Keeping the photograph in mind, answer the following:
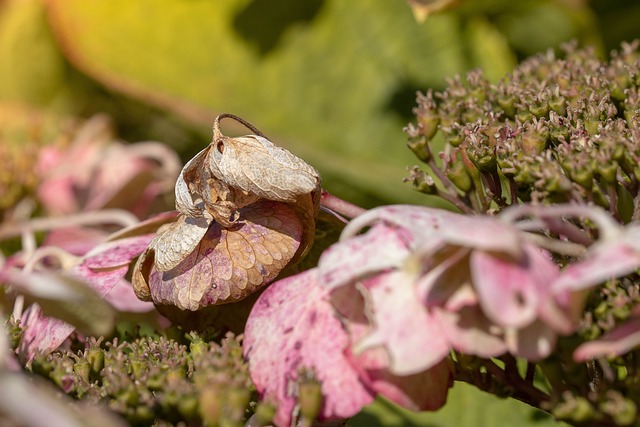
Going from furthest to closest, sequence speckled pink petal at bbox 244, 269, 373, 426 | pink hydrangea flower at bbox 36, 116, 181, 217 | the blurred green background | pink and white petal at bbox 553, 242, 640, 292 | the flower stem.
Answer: the blurred green background, pink hydrangea flower at bbox 36, 116, 181, 217, the flower stem, speckled pink petal at bbox 244, 269, 373, 426, pink and white petal at bbox 553, 242, 640, 292

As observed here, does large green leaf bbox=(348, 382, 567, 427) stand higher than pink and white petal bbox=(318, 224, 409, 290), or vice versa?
pink and white petal bbox=(318, 224, 409, 290)

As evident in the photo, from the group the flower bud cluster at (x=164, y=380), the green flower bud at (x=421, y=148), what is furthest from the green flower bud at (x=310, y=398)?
the green flower bud at (x=421, y=148)

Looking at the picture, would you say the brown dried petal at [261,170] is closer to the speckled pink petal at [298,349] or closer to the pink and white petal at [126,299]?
the speckled pink petal at [298,349]

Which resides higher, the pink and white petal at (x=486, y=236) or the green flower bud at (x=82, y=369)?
the pink and white petal at (x=486, y=236)

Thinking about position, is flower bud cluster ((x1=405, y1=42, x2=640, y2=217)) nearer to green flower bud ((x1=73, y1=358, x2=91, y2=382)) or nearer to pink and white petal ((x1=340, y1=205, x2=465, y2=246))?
pink and white petal ((x1=340, y1=205, x2=465, y2=246))

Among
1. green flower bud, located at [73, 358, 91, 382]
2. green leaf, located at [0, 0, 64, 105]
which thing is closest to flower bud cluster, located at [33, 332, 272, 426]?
green flower bud, located at [73, 358, 91, 382]
